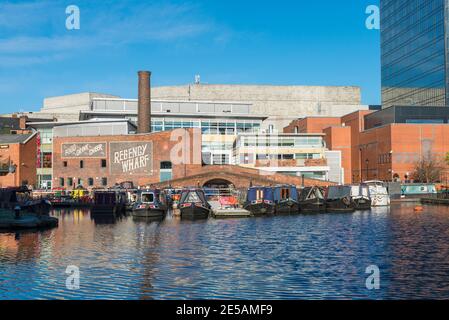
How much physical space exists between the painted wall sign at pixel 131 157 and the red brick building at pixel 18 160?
1502 cm

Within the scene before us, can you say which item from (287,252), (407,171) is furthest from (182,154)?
(287,252)

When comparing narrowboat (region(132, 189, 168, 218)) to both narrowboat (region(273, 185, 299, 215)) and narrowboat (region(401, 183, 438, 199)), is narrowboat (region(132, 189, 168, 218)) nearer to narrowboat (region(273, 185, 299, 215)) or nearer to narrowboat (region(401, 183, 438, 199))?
narrowboat (region(273, 185, 299, 215))

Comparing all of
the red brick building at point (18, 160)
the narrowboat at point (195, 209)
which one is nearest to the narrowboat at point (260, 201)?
the narrowboat at point (195, 209)

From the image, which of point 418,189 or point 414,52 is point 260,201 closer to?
point 418,189

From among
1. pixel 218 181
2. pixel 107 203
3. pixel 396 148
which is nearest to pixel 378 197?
pixel 218 181

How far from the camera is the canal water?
21.0m

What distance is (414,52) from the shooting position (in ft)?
463

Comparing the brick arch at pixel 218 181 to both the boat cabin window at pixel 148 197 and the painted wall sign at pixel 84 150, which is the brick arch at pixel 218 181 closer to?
the painted wall sign at pixel 84 150

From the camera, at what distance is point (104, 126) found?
110 metres

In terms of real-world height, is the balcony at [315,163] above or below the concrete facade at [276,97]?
below

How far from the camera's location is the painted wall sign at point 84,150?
10325cm

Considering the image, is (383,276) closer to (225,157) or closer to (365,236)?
(365,236)
